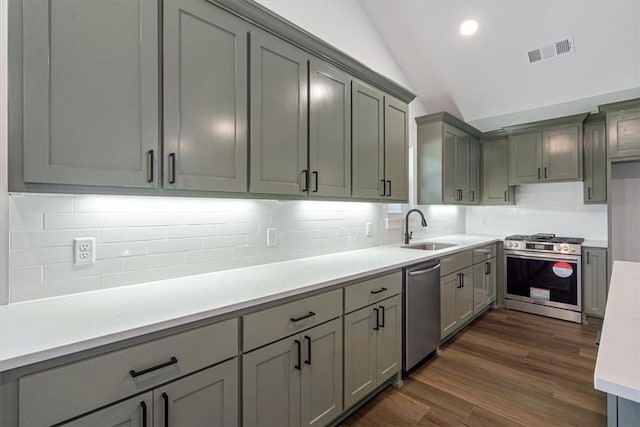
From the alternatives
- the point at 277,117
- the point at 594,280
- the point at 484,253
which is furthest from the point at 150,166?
the point at 594,280

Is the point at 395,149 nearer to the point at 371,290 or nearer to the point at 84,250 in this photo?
the point at 371,290

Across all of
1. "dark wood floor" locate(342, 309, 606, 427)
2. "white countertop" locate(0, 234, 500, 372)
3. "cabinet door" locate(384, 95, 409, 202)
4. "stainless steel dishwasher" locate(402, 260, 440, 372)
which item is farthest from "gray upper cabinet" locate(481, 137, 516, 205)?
"white countertop" locate(0, 234, 500, 372)

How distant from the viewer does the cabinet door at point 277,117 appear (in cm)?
172

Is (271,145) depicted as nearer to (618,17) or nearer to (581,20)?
(581,20)

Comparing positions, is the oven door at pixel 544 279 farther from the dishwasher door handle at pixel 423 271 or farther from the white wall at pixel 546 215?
the dishwasher door handle at pixel 423 271

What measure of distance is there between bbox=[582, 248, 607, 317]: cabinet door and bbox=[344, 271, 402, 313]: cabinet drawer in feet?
9.09

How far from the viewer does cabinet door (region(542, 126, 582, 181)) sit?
3.71m

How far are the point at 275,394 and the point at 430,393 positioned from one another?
135 cm

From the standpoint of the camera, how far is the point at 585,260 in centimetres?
349

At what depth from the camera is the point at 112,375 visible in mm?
975

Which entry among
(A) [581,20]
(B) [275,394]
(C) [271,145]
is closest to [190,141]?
(C) [271,145]

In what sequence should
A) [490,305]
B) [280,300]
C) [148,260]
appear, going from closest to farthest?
[280,300], [148,260], [490,305]

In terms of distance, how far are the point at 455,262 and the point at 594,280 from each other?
6.15 ft

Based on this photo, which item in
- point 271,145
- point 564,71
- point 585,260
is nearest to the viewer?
point 271,145
